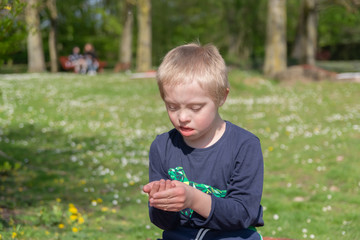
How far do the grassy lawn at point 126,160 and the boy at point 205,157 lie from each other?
275cm

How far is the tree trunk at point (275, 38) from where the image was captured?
2627 cm

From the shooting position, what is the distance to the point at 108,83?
22391 millimetres

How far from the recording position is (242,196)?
278 centimetres

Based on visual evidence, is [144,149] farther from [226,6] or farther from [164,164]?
[226,6]

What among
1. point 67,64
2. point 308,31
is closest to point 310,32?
point 308,31

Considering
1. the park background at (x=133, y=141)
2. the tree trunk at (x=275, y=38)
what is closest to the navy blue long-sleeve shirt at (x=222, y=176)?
the park background at (x=133, y=141)

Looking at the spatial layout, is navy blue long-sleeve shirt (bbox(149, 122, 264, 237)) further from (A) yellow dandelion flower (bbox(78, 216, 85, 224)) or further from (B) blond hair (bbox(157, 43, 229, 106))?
(A) yellow dandelion flower (bbox(78, 216, 85, 224))

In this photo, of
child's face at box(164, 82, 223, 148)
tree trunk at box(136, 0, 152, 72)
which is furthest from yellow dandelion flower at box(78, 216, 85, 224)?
tree trunk at box(136, 0, 152, 72)

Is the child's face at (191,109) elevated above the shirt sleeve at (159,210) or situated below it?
above

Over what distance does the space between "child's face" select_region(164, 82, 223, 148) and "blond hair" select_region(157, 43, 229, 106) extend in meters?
0.04

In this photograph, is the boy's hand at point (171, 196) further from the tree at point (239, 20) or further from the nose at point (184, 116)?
the tree at point (239, 20)

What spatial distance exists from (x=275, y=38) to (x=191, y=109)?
25.1 m

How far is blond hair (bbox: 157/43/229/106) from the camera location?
2.68 m

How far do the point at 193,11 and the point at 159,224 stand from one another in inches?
2153
